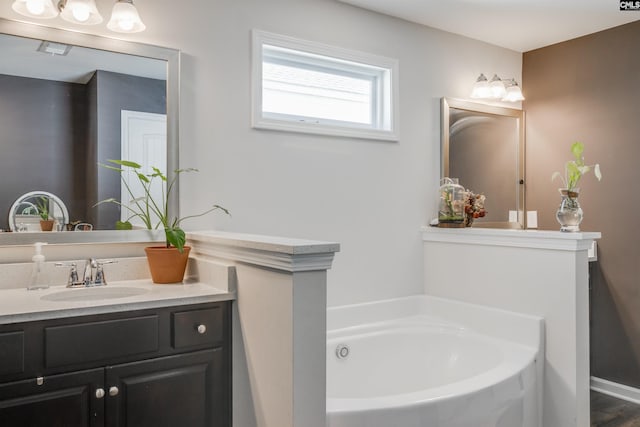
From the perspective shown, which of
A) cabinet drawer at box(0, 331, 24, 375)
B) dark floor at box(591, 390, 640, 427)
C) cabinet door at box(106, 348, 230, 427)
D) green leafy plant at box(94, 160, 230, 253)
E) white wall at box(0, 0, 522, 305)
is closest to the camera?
cabinet drawer at box(0, 331, 24, 375)

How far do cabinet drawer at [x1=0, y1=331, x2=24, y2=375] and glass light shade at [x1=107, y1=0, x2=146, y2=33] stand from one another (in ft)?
4.25

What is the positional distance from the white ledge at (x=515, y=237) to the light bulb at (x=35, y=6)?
7.81ft

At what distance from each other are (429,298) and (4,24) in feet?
8.68

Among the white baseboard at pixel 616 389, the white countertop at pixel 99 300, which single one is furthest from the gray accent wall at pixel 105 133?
the white baseboard at pixel 616 389

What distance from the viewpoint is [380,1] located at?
2900 millimetres

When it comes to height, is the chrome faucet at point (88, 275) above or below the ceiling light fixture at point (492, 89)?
below

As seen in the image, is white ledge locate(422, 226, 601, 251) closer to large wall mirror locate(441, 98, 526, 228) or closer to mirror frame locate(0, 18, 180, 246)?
large wall mirror locate(441, 98, 526, 228)

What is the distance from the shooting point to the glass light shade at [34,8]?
197 cm

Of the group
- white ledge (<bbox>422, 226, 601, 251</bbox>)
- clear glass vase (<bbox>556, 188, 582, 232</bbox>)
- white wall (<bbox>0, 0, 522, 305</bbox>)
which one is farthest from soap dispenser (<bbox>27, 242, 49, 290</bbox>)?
clear glass vase (<bbox>556, 188, 582, 232</bbox>)

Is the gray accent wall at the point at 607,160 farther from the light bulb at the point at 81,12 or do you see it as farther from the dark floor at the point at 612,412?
the light bulb at the point at 81,12

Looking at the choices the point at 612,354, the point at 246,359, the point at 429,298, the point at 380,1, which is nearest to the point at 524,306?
the point at 429,298

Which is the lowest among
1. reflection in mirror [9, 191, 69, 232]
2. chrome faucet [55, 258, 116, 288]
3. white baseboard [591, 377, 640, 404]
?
white baseboard [591, 377, 640, 404]

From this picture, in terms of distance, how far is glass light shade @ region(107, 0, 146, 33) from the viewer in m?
2.07

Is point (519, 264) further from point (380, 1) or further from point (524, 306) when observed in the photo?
point (380, 1)
